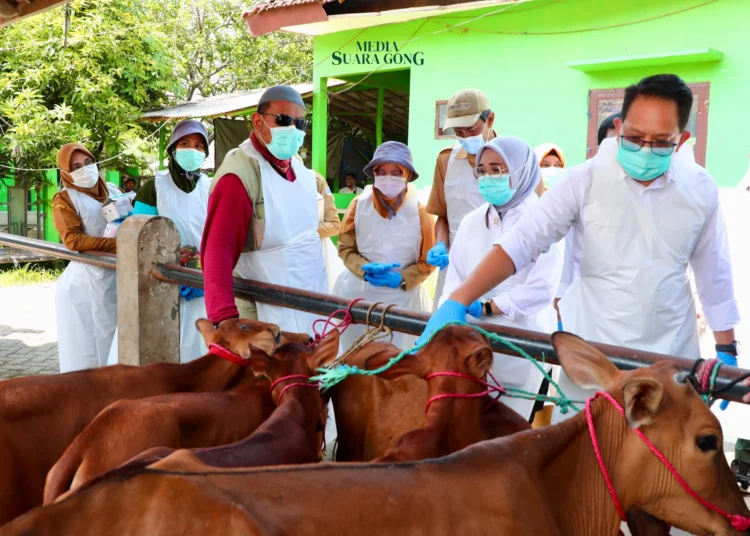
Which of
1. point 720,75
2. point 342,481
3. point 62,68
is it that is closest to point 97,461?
point 342,481

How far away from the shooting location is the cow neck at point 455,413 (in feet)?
6.84

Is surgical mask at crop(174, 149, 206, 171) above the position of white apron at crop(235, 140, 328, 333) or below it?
above

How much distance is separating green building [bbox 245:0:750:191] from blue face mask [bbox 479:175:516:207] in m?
3.49

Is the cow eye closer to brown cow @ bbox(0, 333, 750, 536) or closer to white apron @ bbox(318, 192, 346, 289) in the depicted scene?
brown cow @ bbox(0, 333, 750, 536)

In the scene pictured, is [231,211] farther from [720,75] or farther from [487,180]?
[720,75]

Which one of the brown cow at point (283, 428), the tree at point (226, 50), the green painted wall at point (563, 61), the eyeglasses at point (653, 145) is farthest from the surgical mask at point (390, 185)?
the tree at point (226, 50)

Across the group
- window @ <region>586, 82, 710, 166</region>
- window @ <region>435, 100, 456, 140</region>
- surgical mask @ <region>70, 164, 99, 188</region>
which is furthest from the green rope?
window @ <region>435, 100, 456, 140</region>

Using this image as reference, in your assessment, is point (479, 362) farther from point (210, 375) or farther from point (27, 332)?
point (27, 332)

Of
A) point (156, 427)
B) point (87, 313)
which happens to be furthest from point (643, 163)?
point (87, 313)

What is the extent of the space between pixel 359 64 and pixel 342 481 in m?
11.7

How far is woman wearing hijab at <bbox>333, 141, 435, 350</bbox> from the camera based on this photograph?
16.8 ft

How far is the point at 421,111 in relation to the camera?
1181 cm

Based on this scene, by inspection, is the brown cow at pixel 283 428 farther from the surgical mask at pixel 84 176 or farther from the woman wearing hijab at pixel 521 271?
the surgical mask at pixel 84 176

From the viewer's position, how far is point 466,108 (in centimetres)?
504
